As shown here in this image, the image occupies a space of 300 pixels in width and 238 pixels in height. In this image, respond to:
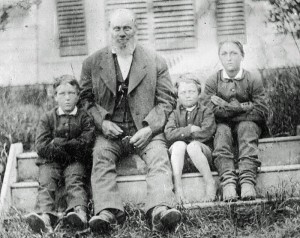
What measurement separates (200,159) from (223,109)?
0.53 meters

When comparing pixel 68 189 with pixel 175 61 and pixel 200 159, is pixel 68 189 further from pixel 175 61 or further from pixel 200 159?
pixel 175 61

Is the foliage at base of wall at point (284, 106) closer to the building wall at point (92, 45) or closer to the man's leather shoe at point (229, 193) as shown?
the building wall at point (92, 45)

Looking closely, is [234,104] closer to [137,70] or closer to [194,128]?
[194,128]

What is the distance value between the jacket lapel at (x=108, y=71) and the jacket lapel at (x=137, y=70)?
5.4 inches

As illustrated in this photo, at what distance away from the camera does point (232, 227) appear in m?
3.69

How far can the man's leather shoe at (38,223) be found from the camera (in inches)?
144

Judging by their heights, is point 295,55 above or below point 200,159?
above

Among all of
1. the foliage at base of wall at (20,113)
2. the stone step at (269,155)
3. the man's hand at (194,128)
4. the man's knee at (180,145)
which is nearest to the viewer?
the man's knee at (180,145)

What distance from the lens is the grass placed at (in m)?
3.66

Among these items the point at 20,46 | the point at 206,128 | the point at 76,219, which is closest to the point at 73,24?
the point at 20,46

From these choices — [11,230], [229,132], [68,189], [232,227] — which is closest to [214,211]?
[232,227]

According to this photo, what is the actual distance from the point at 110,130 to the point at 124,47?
2.27 feet

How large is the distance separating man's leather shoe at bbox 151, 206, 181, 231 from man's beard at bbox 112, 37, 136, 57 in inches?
53.9

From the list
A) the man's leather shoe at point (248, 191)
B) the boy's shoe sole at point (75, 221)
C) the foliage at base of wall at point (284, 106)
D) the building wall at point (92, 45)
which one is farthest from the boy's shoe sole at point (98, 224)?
the building wall at point (92, 45)
